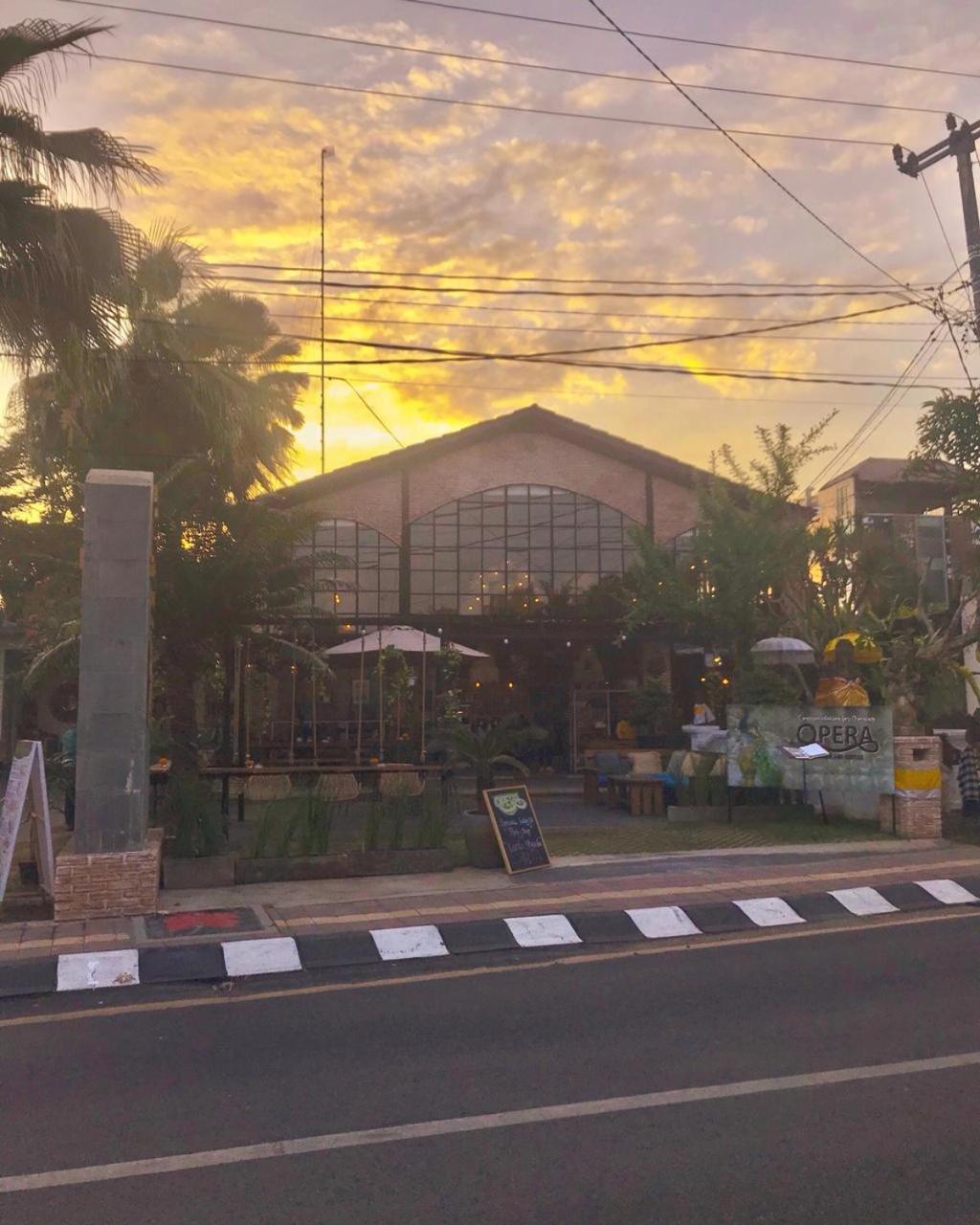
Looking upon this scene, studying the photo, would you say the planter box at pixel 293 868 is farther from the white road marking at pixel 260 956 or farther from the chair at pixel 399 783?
the chair at pixel 399 783

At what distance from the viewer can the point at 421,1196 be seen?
429 cm

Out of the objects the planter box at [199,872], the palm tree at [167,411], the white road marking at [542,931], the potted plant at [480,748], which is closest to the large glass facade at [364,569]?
the palm tree at [167,411]

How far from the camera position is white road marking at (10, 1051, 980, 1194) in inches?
178

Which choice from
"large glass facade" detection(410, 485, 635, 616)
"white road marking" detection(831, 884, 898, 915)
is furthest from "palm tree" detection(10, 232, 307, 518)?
"white road marking" detection(831, 884, 898, 915)

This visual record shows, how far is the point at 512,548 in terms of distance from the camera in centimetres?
2691

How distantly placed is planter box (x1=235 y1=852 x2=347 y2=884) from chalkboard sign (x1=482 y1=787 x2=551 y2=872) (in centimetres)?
154

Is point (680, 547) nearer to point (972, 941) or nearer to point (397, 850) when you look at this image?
point (397, 850)

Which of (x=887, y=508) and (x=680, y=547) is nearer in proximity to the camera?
(x=680, y=547)

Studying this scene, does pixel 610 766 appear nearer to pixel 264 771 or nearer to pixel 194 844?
pixel 264 771

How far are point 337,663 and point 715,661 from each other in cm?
832

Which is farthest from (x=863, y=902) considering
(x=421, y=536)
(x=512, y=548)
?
(x=421, y=536)

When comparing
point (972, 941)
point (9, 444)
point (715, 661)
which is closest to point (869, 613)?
point (715, 661)

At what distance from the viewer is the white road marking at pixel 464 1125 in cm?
453

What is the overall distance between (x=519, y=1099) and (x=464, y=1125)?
399 millimetres
